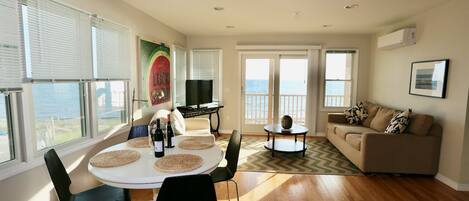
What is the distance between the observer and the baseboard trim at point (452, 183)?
2.99 metres

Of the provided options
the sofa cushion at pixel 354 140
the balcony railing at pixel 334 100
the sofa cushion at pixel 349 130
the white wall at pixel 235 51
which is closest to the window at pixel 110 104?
the white wall at pixel 235 51

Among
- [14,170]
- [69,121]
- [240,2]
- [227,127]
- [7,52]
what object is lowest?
[227,127]

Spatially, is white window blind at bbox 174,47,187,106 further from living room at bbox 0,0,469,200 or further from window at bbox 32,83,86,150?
window at bbox 32,83,86,150

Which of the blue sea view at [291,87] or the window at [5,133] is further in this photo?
the blue sea view at [291,87]

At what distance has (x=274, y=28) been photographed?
4852 mm

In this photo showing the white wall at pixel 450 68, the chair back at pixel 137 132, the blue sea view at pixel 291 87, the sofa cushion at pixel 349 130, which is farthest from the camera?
the blue sea view at pixel 291 87

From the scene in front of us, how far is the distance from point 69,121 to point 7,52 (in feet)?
3.07

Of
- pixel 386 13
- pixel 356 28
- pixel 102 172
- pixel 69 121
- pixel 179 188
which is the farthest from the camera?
pixel 356 28

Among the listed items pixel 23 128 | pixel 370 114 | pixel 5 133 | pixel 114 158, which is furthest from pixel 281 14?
pixel 5 133

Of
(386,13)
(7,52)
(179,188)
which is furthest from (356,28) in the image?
(7,52)

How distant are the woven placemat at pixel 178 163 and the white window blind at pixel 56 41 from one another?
125 cm

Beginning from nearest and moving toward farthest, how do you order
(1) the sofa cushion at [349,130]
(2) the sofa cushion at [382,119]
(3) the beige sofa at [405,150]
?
(3) the beige sofa at [405,150], (2) the sofa cushion at [382,119], (1) the sofa cushion at [349,130]

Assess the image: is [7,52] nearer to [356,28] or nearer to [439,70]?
[439,70]

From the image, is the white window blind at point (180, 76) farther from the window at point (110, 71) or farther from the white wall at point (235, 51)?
the window at point (110, 71)
